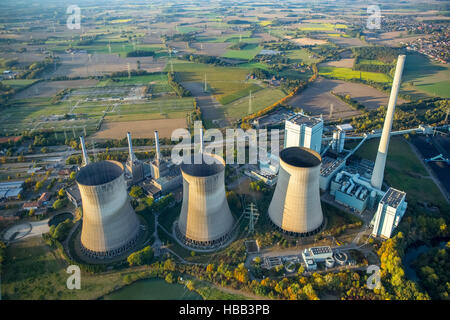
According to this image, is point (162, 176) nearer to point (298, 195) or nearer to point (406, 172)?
point (298, 195)

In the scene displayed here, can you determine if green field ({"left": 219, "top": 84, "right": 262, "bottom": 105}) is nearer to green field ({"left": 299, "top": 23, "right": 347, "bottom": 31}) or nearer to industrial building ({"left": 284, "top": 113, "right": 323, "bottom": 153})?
industrial building ({"left": 284, "top": 113, "right": 323, "bottom": 153})

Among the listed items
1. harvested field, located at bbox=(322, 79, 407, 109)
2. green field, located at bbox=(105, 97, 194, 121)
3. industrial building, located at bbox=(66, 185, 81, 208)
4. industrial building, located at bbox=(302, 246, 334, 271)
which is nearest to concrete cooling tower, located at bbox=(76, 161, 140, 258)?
industrial building, located at bbox=(66, 185, 81, 208)

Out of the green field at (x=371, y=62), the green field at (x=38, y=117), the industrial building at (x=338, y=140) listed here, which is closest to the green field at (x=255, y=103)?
the industrial building at (x=338, y=140)

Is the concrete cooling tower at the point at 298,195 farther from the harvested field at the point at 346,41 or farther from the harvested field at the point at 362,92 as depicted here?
the harvested field at the point at 346,41

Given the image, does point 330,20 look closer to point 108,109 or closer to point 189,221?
point 108,109

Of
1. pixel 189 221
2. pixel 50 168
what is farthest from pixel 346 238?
pixel 50 168

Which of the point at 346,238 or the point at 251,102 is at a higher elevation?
the point at 251,102

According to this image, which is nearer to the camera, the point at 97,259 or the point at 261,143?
the point at 97,259
